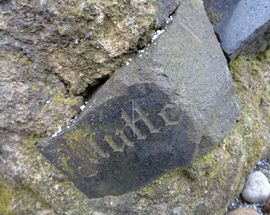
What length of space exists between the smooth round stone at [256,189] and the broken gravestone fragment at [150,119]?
0.41 meters

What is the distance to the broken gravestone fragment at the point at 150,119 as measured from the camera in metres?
1.08

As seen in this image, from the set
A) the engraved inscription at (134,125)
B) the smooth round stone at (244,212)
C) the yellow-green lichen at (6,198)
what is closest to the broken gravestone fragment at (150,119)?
the engraved inscription at (134,125)

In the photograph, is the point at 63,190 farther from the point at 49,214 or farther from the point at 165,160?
the point at 165,160

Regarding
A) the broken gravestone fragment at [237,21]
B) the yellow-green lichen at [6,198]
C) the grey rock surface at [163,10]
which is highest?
the broken gravestone fragment at [237,21]

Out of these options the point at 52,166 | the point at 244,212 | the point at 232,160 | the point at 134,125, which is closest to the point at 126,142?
the point at 134,125

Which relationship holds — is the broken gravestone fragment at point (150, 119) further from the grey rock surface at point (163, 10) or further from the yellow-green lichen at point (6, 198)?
the yellow-green lichen at point (6, 198)

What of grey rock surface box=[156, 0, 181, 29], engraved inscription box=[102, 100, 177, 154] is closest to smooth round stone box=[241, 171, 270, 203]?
engraved inscription box=[102, 100, 177, 154]

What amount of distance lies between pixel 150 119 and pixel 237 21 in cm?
53

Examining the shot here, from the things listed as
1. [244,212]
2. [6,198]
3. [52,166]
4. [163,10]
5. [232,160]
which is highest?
[163,10]

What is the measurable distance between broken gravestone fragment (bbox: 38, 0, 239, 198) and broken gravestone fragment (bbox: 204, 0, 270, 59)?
254 mm

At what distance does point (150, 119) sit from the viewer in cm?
109

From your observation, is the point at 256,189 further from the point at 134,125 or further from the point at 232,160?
the point at 134,125

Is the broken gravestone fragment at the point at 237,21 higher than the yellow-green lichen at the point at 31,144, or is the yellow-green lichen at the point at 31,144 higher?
the broken gravestone fragment at the point at 237,21

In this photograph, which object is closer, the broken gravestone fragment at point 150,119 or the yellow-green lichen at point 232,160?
the broken gravestone fragment at point 150,119
